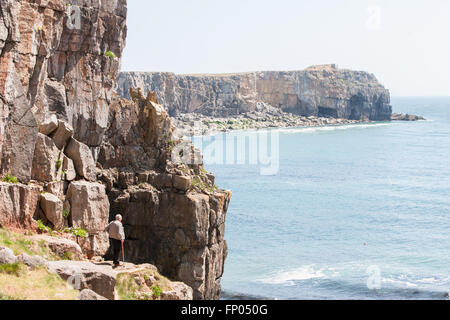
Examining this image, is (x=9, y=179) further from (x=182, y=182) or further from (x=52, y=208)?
(x=182, y=182)

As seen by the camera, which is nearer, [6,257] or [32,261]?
[6,257]

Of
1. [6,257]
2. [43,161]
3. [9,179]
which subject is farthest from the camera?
[43,161]

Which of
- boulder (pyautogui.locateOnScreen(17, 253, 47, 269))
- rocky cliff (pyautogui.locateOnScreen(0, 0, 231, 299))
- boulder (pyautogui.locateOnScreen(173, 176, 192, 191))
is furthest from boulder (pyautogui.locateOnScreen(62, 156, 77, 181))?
boulder (pyautogui.locateOnScreen(17, 253, 47, 269))

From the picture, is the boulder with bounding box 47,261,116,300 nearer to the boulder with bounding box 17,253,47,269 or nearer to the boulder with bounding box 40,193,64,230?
the boulder with bounding box 17,253,47,269

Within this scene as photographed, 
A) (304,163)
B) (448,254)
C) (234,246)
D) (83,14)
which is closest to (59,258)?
(83,14)

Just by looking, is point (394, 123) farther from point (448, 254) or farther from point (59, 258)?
point (59, 258)

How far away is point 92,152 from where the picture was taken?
29.3 meters

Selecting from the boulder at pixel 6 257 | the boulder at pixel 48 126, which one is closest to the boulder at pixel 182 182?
the boulder at pixel 48 126

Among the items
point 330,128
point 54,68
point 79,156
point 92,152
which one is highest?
point 330,128

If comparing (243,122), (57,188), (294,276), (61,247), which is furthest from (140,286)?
(243,122)

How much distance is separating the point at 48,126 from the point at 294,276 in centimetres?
2545

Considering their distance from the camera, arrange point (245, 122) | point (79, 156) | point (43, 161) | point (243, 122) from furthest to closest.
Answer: point (245, 122) < point (243, 122) < point (79, 156) < point (43, 161)

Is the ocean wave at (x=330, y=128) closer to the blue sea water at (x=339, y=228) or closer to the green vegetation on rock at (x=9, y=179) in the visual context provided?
the blue sea water at (x=339, y=228)

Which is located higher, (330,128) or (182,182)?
(330,128)
